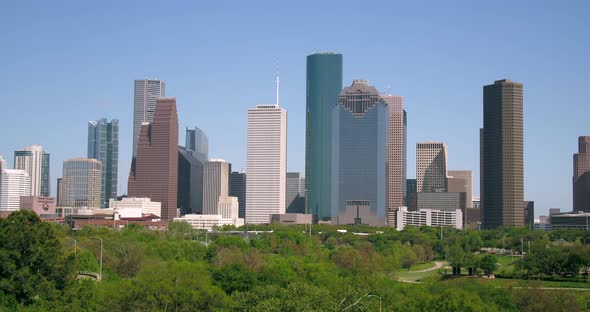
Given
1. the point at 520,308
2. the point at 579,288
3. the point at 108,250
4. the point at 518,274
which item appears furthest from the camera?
the point at 518,274

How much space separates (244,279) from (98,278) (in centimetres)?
1338

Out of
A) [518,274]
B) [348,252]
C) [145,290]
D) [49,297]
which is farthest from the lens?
[348,252]

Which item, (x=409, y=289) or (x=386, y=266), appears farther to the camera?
(x=386, y=266)

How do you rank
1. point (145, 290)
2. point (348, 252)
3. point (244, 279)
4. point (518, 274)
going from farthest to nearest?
1. point (348, 252)
2. point (518, 274)
3. point (244, 279)
4. point (145, 290)

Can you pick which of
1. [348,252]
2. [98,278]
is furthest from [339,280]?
[348,252]

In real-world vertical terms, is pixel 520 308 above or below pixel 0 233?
below

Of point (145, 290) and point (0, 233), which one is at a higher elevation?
point (0, 233)

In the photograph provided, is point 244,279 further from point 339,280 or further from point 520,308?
point 520,308

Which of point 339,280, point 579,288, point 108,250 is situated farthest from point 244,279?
point 579,288

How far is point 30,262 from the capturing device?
6300 centimetres

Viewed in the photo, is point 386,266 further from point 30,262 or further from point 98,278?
point 30,262

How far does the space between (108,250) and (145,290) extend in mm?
53448

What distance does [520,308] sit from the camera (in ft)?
258

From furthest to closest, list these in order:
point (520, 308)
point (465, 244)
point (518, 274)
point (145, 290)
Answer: point (465, 244), point (518, 274), point (520, 308), point (145, 290)
